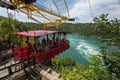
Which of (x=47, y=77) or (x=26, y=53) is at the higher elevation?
(x=26, y=53)

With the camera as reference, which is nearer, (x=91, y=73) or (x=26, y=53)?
(x=91, y=73)

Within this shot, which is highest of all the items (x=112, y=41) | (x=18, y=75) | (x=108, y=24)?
(x=108, y=24)

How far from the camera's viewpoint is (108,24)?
679 cm

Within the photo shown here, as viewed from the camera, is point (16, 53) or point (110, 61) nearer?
point (110, 61)

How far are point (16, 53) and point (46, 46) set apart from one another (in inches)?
98.0

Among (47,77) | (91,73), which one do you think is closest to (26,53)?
(47,77)

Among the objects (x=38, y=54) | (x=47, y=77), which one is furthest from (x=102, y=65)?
(x=38, y=54)

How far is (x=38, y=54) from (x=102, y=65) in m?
8.56

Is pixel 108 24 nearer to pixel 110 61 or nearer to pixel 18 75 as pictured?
pixel 110 61

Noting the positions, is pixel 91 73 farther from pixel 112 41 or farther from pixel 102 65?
pixel 112 41

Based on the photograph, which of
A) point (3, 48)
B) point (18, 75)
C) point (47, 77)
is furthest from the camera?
point (3, 48)

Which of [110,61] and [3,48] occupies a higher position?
[110,61]

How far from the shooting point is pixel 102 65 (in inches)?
267

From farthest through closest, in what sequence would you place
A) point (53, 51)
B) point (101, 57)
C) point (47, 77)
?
point (53, 51)
point (47, 77)
point (101, 57)
